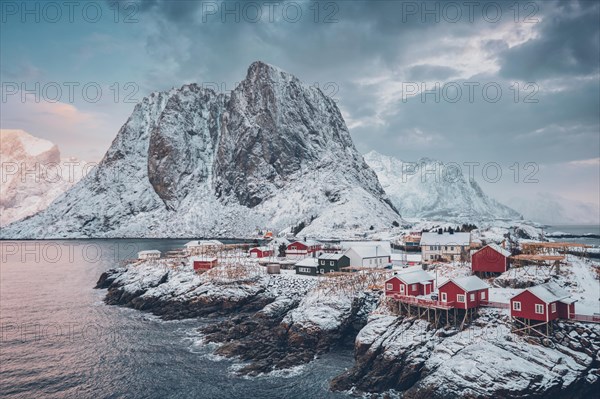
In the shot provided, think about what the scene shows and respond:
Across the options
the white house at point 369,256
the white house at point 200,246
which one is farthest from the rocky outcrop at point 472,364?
the white house at point 200,246

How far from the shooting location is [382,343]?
42031 mm

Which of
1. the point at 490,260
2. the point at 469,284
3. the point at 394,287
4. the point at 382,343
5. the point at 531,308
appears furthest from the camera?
the point at 490,260

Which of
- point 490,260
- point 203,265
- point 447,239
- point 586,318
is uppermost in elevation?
point 447,239

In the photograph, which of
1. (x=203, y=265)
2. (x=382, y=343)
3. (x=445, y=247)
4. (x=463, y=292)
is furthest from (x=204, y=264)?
(x=463, y=292)

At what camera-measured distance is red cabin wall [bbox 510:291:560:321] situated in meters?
38.3

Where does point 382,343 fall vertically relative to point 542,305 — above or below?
below

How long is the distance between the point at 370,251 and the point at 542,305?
3969 cm

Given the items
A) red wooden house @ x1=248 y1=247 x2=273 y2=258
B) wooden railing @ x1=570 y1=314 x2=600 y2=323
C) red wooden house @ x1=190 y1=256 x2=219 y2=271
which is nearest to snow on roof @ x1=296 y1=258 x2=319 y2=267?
red wooden house @ x1=190 y1=256 x2=219 y2=271

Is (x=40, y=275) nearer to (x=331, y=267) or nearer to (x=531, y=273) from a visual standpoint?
(x=331, y=267)

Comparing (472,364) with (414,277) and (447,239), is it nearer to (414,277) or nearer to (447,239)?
(414,277)

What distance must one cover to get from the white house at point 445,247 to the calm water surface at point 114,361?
38988 mm

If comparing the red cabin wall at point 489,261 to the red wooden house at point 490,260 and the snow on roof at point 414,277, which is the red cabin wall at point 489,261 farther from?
the snow on roof at point 414,277

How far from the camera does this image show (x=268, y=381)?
40031 mm

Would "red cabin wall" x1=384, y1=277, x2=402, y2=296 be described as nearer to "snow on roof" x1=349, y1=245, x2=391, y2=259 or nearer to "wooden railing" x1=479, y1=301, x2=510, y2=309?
"wooden railing" x1=479, y1=301, x2=510, y2=309
